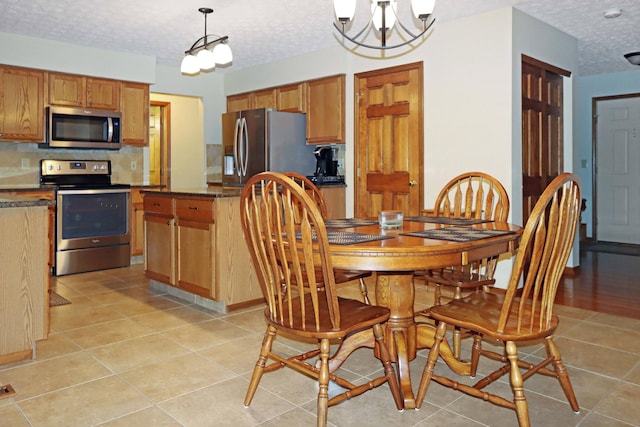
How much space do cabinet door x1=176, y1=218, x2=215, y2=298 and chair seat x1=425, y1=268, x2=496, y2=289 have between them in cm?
152

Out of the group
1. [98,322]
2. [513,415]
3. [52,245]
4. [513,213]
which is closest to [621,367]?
[513,415]

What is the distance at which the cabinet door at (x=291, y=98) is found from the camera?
18.2 feet

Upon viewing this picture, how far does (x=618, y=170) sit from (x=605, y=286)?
Result: 9.55ft

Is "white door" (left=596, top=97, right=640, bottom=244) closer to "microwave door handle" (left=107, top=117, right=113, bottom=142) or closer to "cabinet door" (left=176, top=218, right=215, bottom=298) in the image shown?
"cabinet door" (left=176, top=218, right=215, bottom=298)

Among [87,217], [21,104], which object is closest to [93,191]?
[87,217]

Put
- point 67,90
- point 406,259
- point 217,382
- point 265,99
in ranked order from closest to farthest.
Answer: point 406,259 → point 217,382 → point 67,90 → point 265,99

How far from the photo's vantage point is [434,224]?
99.0 inches

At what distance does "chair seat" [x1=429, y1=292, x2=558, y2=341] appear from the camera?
5.77 ft

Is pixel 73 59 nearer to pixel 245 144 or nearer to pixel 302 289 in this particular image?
pixel 245 144

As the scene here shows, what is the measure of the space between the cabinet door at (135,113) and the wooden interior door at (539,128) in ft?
12.8

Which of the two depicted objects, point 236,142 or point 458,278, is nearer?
point 458,278

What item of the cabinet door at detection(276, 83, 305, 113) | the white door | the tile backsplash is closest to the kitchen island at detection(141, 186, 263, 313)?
the tile backsplash

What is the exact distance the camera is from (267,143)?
5.35 meters

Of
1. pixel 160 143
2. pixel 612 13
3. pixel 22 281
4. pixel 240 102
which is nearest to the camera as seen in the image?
pixel 22 281
